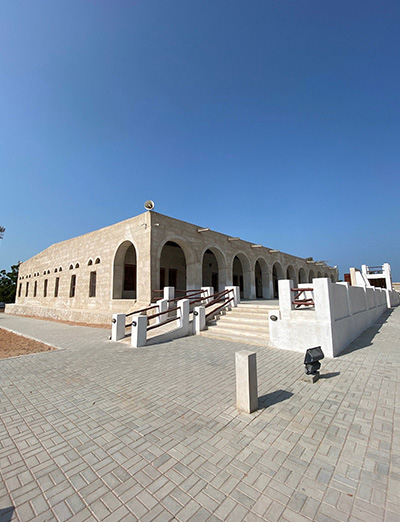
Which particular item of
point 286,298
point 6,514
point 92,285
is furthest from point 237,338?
point 92,285

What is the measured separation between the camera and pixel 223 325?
29.3ft

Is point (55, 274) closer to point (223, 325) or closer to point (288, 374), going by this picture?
point (223, 325)

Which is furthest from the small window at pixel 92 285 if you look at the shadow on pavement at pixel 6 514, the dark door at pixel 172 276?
the shadow on pavement at pixel 6 514

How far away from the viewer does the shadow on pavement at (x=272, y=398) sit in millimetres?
3351

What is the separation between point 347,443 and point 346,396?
1.27 metres

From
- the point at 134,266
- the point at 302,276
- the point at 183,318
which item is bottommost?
the point at 183,318

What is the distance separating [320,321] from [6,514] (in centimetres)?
611

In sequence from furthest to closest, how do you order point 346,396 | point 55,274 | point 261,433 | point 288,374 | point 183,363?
1. point 55,274
2. point 183,363
3. point 288,374
4. point 346,396
5. point 261,433

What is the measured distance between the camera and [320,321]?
230 inches

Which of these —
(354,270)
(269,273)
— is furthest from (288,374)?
(354,270)

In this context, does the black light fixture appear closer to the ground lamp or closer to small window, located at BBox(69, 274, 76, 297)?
the ground lamp

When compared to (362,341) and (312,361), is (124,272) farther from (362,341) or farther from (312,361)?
(312,361)

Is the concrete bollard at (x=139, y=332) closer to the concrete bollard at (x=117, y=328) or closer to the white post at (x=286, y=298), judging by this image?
the concrete bollard at (x=117, y=328)

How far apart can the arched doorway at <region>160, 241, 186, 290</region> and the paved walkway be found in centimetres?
1248
